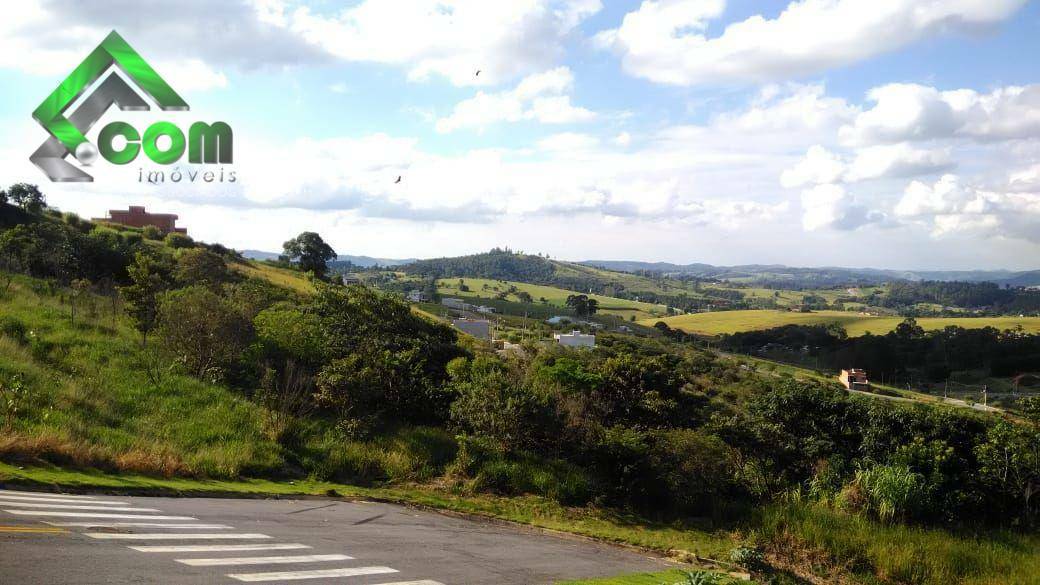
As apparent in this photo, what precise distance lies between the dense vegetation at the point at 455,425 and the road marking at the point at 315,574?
7.39 meters

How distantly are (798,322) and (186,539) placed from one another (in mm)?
145847

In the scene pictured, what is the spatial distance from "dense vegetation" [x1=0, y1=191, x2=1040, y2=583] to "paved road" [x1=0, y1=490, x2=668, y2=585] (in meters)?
2.93

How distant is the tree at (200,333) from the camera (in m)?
22.3

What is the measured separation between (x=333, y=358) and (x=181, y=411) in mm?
4947

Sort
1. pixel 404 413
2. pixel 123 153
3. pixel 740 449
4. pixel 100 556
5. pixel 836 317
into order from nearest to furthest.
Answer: pixel 100 556 < pixel 740 449 < pixel 404 413 < pixel 123 153 < pixel 836 317

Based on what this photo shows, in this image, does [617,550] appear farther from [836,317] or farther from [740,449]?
[836,317]

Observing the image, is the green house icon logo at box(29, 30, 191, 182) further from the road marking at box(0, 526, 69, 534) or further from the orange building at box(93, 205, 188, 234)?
the orange building at box(93, 205, 188, 234)

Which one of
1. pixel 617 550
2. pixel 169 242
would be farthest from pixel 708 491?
pixel 169 242

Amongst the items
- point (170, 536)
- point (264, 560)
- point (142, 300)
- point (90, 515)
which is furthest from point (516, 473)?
point (142, 300)

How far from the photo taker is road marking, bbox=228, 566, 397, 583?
332 inches

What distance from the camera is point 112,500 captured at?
12109 mm

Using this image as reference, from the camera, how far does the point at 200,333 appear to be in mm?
22484

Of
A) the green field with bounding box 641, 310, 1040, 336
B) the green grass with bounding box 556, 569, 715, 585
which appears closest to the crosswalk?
the green grass with bounding box 556, 569, 715, 585

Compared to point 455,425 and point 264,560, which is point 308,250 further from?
point 264,560
